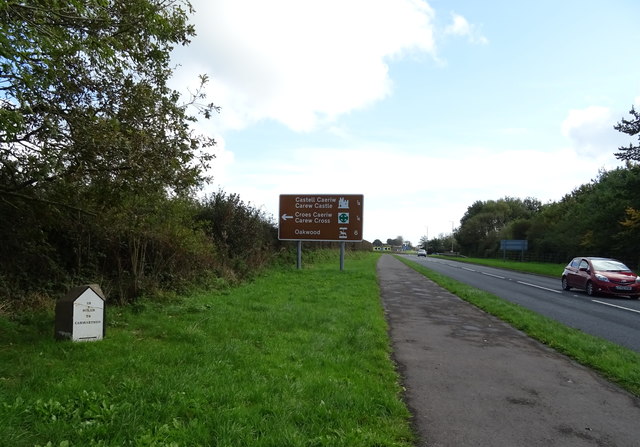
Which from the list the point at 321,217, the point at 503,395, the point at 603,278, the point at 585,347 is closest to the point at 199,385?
the point at 503,395

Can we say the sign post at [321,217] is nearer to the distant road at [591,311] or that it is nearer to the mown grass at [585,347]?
the distant road at [591,311]

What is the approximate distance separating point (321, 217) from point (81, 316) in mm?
17315

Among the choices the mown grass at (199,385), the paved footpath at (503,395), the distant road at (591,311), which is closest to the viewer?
the mown grass at (199,385)

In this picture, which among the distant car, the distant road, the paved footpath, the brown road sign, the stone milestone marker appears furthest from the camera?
the brown road sign

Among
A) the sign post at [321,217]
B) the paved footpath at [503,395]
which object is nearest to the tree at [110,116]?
the paved footpath at [503,395]

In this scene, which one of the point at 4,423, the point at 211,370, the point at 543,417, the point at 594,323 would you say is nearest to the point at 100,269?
the point at 211,370

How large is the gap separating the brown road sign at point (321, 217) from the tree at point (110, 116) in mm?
15940

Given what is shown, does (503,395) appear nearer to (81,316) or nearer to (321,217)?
(81,316)

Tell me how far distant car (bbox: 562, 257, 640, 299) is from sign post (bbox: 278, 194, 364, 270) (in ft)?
31.9

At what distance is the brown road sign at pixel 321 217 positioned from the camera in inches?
899

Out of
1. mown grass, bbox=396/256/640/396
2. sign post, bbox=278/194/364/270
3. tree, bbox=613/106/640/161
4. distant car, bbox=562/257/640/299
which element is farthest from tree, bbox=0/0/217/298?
tree, bbox=613/106/640/161

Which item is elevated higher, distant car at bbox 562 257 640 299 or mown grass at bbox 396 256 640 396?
distant car at bbox 562 257 640 299

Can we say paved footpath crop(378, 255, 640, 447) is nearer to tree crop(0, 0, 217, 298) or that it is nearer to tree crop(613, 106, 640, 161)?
tree crop(0, 0, 217, 298)

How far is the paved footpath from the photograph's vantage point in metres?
4.05
